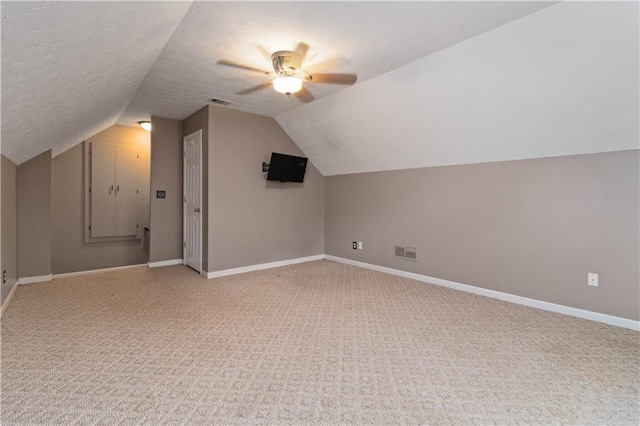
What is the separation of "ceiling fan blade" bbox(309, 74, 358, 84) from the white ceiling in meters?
0.10

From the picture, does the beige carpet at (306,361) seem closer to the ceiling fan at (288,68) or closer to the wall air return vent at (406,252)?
the wall air return vent at (406,252)

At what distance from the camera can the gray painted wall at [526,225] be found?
8.64 ft

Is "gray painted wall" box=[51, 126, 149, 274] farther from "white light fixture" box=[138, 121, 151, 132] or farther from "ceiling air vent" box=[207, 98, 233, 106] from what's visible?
"ceiling air vent" box=[207, 98, 233, 106]

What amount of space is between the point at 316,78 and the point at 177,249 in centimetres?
354

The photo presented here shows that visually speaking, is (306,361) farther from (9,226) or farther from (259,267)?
(9,226)

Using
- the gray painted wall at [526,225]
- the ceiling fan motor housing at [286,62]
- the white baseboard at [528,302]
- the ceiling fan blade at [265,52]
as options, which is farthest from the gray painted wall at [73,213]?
the white baseboard at [528,302]

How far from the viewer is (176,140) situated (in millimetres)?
4906

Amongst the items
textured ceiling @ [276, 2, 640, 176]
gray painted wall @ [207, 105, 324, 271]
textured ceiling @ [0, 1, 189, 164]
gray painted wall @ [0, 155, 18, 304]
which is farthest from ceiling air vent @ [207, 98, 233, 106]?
gray painted wall @ [0, 155, 18, 304]

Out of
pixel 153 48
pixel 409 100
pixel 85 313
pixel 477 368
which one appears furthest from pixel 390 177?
pixel 85 313

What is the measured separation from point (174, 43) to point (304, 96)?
1714mm

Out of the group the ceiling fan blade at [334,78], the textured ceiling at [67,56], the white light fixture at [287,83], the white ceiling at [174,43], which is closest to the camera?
the textured ceiling at [67,56]

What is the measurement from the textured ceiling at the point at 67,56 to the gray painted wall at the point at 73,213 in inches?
80.9

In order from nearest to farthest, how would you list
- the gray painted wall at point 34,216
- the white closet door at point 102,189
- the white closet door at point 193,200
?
the gray painted wall at point 34,216
the white closet door at point 193,200
the white closet door at point 102,189

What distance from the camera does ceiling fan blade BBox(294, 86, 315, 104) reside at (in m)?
3.70
